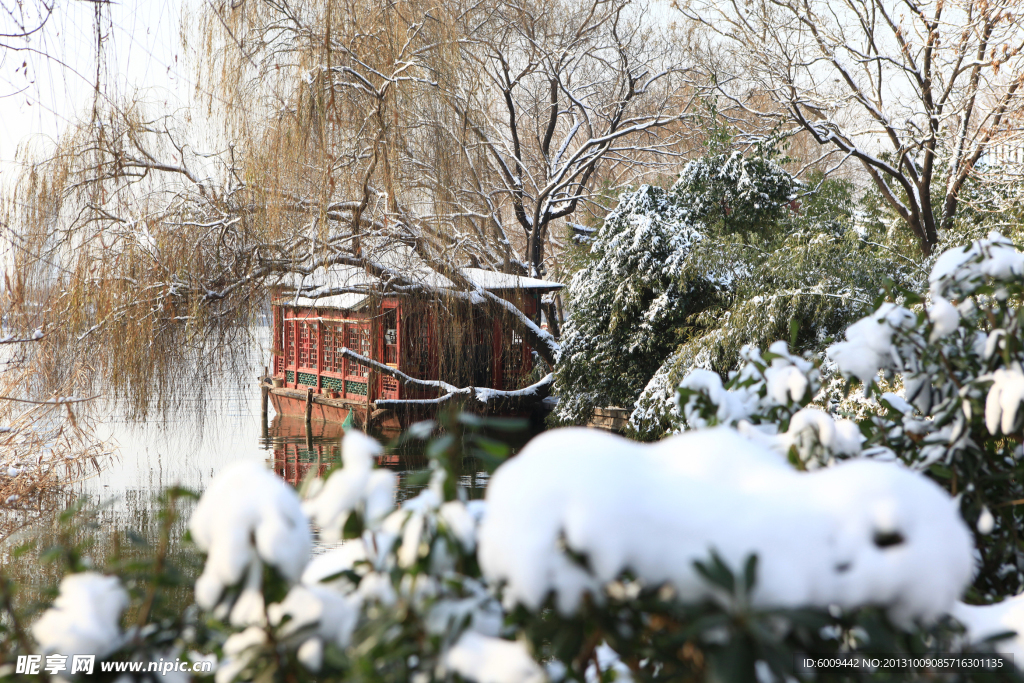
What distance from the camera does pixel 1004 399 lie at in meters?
1.37

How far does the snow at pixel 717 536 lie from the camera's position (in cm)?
79

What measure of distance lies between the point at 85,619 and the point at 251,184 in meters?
5.95

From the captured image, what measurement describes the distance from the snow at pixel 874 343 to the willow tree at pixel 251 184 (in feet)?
17.8

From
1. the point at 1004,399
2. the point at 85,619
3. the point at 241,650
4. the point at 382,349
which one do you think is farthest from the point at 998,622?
the point at 382,349

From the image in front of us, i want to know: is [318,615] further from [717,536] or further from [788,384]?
[788,384]

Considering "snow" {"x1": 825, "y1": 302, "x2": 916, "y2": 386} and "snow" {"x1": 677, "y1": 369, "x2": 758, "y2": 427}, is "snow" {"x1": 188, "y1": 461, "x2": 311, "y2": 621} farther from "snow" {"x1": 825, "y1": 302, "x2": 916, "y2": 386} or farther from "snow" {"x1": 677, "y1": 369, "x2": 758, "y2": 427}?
"snow" {"x1": 825, "y1": 302, "x2": 916, "y2": 386}

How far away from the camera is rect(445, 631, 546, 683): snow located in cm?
82

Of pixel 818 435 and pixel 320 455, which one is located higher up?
pixel 818 435

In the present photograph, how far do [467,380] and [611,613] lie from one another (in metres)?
12.4

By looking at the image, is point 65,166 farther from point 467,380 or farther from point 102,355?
point 467,380

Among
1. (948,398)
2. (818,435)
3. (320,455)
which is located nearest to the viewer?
(818,435)

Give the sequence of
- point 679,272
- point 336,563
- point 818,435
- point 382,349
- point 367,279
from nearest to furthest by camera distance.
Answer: point 336,563 < point 818,435 < point 367,279 < point 679,272 < point 382,349

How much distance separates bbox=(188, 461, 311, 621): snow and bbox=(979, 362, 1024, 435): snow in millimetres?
1194

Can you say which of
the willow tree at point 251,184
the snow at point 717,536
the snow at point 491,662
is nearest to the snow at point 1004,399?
the snow at point 717,536
